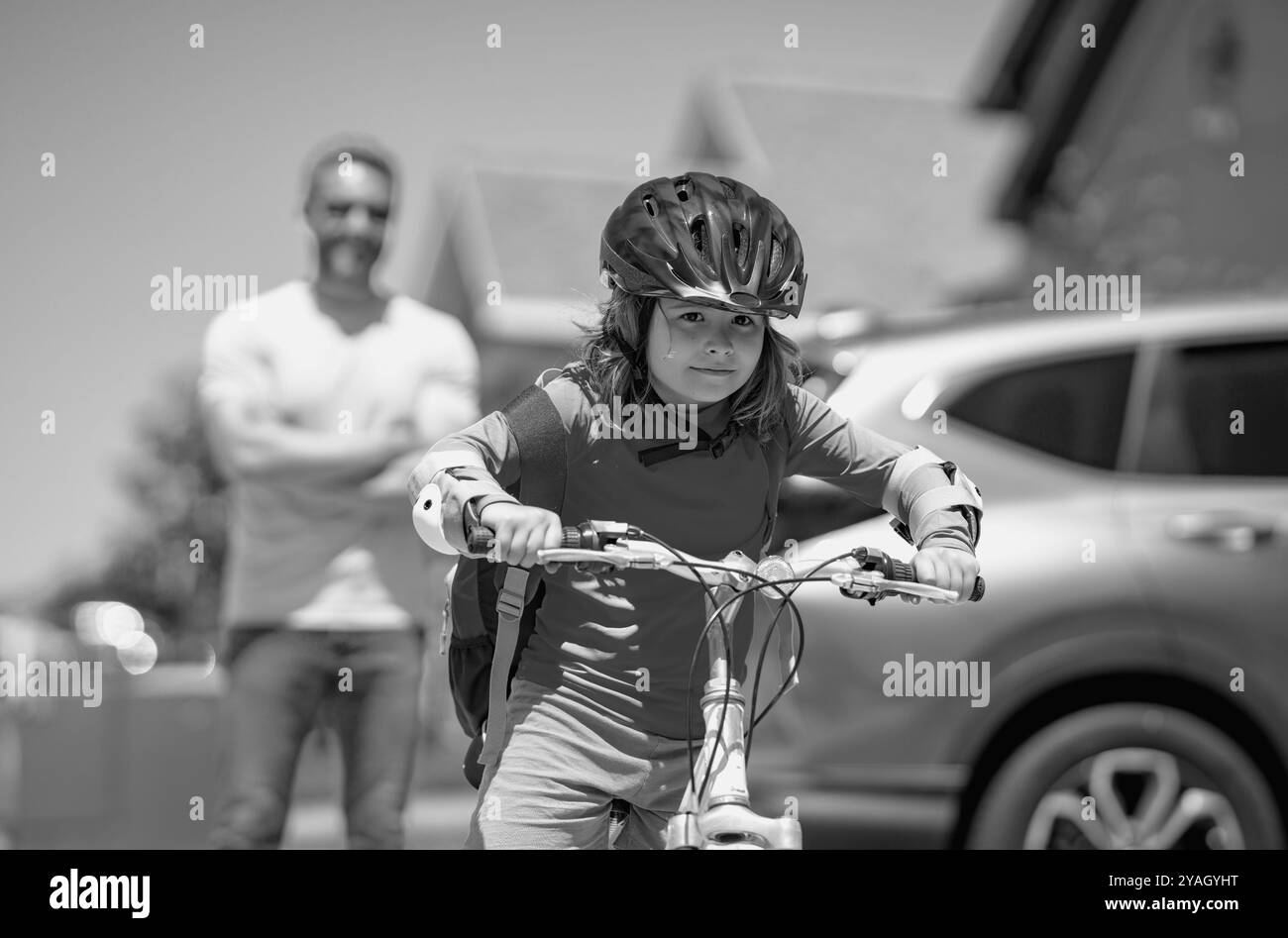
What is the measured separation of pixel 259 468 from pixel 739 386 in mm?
1795

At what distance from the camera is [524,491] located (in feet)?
9.02

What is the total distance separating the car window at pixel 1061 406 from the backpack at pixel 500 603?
2323mm

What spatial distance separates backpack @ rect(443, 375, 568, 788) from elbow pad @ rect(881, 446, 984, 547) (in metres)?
0.62

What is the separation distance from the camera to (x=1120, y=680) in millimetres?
4680

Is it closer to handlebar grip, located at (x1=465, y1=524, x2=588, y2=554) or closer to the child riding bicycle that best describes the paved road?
the child riding bicycle

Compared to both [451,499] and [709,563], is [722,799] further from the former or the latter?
[451,499]

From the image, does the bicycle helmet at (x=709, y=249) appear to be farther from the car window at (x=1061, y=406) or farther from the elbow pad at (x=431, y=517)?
the car window at (x=1061, y=406)

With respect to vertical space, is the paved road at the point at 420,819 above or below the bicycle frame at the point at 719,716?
below
